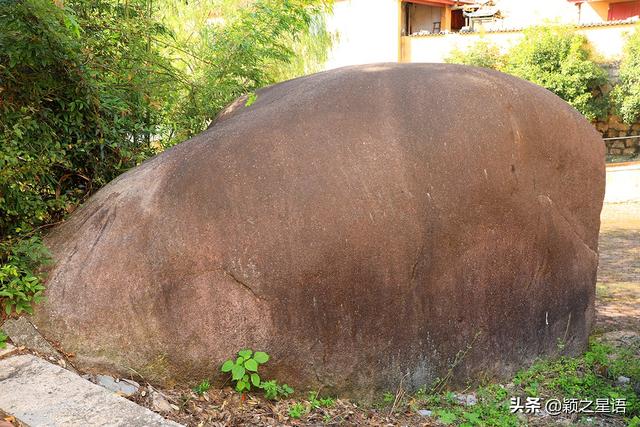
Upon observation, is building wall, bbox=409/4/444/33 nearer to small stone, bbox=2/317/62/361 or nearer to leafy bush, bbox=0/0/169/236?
leafy bush, bbox=0/0/169/236

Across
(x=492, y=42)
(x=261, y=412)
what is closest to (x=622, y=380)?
(x=261, y=412)

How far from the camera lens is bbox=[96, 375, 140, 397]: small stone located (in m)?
3.14

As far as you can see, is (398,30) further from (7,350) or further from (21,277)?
(7,350)

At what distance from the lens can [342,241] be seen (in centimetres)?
357

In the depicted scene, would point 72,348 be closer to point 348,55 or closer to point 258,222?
point 258,222

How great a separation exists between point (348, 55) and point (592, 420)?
61.3 ft

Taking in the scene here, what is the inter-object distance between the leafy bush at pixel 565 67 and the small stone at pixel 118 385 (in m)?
15.0

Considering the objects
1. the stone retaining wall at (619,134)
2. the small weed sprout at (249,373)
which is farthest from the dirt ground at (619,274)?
the stone retaining wall at (619,134)

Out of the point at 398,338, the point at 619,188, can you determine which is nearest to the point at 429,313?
the point at 398,338

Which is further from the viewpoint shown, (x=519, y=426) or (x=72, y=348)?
(x=519, y=426)

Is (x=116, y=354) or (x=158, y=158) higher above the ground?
(x=158, y=158)

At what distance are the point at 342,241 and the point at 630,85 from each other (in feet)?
48.2

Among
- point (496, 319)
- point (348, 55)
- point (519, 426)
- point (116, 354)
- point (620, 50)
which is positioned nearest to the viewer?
point (116, 354)

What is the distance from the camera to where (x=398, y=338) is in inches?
149
